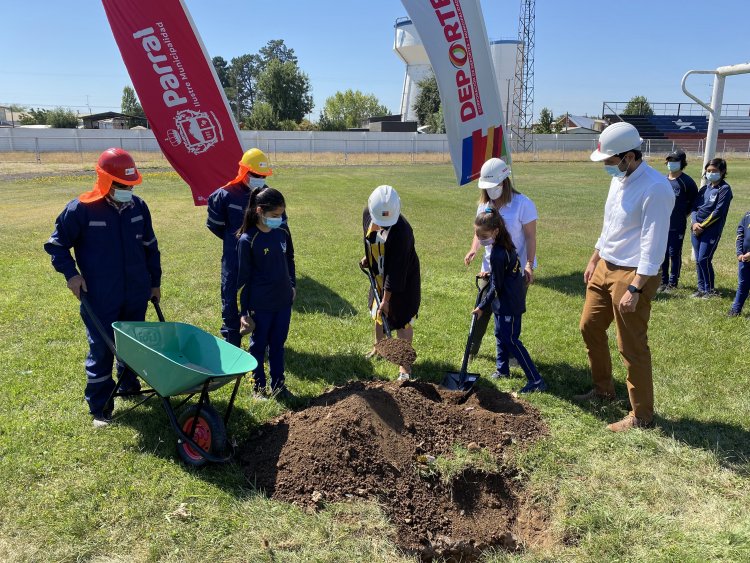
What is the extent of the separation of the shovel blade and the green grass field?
0.36 meters

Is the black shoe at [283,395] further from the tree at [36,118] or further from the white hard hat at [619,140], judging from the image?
the tree at [36,118]

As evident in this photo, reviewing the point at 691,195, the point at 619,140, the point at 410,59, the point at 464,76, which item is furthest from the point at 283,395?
the point at 410,59

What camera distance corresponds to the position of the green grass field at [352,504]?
305 cm

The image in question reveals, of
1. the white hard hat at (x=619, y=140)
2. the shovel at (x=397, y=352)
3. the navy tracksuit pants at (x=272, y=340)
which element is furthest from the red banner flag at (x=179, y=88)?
the white hard hat at (x=619, y=140)

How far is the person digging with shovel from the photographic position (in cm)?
434

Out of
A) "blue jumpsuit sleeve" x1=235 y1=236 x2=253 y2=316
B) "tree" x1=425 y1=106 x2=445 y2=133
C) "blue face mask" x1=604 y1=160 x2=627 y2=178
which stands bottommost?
"blue jumpsuit sleeve" x1=235 y1=236 x2=253 y2=316

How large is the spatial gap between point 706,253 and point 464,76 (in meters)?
4.25

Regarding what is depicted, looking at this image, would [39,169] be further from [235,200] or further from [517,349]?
[517,349]

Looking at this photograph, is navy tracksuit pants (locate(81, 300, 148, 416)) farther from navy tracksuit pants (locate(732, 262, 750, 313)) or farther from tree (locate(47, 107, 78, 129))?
tree (locate(47, 107, 78, 129))

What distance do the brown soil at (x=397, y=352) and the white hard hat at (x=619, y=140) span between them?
208 centimetres

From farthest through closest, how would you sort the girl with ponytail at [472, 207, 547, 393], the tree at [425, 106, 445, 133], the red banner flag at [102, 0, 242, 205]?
1. the tree at [425, 106, 445, 133]
2. the red banner flag at [102, 0, 242, 205]
3. the girl with ponytail at [472, 207, 547, 393]

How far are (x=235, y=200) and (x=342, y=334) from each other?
2060mm

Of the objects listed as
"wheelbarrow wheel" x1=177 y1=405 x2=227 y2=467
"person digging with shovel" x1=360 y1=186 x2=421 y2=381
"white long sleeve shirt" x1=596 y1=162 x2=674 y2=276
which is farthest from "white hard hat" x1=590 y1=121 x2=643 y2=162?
"wheelbarrow wheel" x1=177 y1=405 x2=227 y2=467

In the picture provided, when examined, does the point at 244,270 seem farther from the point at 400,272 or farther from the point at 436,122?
the point at 436,122
